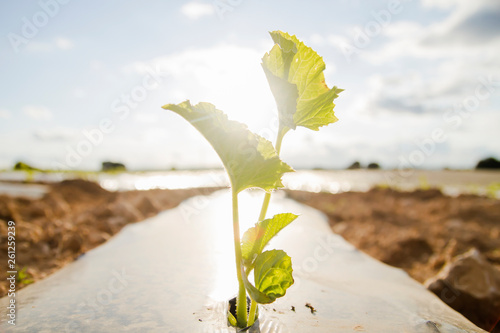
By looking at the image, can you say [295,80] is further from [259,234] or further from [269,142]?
[259,234]

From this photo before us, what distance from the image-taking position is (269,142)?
1057 mm

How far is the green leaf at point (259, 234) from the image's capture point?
3.70 feet

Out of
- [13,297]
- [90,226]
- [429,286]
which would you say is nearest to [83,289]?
[13,297]

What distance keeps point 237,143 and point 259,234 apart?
1.05ft

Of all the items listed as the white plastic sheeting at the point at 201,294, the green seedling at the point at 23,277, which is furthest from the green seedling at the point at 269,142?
the green seedling at the point at 23,277

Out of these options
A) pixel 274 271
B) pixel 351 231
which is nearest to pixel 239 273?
pixel 274 271

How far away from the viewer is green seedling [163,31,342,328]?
105cm

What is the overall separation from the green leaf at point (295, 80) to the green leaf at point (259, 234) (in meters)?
0.31

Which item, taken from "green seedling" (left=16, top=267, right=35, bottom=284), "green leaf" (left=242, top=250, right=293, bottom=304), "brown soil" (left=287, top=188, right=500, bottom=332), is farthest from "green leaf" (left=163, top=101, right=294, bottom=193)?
"brown soil" (left=287, top=188, right=500, bottom=332)

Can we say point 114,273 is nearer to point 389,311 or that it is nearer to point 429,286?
point 389,311

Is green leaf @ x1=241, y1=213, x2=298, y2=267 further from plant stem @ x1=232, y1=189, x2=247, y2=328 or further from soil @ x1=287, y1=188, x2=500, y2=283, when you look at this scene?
soil @ x1=287, y1=188, x2=500, y2=283

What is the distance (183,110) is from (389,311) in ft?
4.42

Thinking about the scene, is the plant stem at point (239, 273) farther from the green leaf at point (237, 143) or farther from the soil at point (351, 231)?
the soil at point (351, 231)

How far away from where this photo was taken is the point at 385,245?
11.6ft
